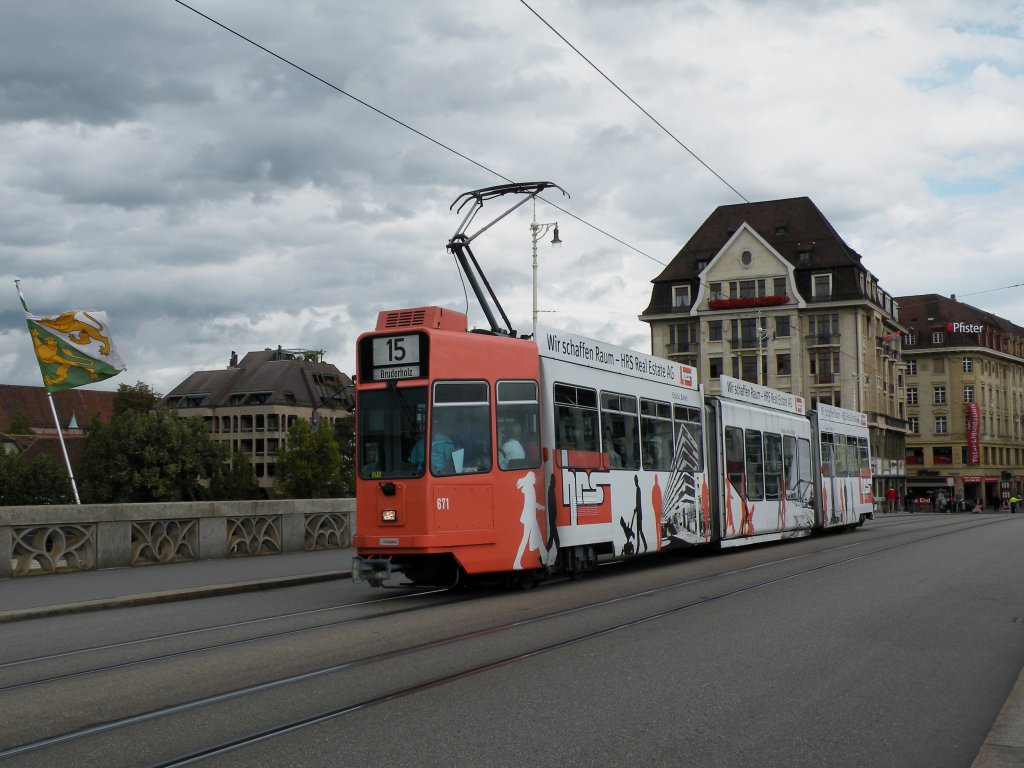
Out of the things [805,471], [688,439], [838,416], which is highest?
[838,416]

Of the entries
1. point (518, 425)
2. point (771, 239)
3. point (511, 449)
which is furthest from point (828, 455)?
point (771, 239)

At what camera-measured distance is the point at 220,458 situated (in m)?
85.1

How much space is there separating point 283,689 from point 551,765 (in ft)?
9.12


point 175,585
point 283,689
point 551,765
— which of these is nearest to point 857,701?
point 551,765

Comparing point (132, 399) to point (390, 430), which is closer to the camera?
point (390, 430)

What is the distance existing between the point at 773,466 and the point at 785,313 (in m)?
58.9

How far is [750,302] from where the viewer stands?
266 ft

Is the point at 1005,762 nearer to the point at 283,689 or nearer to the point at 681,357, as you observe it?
the point at 283,689

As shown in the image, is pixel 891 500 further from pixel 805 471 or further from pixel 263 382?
pixel 263 382

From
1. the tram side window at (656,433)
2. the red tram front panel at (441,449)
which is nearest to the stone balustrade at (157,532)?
the red tram front panel at (441,449)

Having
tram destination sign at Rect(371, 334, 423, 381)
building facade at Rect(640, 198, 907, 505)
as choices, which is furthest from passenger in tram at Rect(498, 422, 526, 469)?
building facade at Rect(640, 198, 907, 505)

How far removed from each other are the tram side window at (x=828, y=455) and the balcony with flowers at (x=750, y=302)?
172 ft

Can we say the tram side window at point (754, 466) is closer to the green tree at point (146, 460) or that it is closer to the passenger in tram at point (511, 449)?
the passenger in tram at point (511, 449)

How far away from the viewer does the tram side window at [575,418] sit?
15117mm
